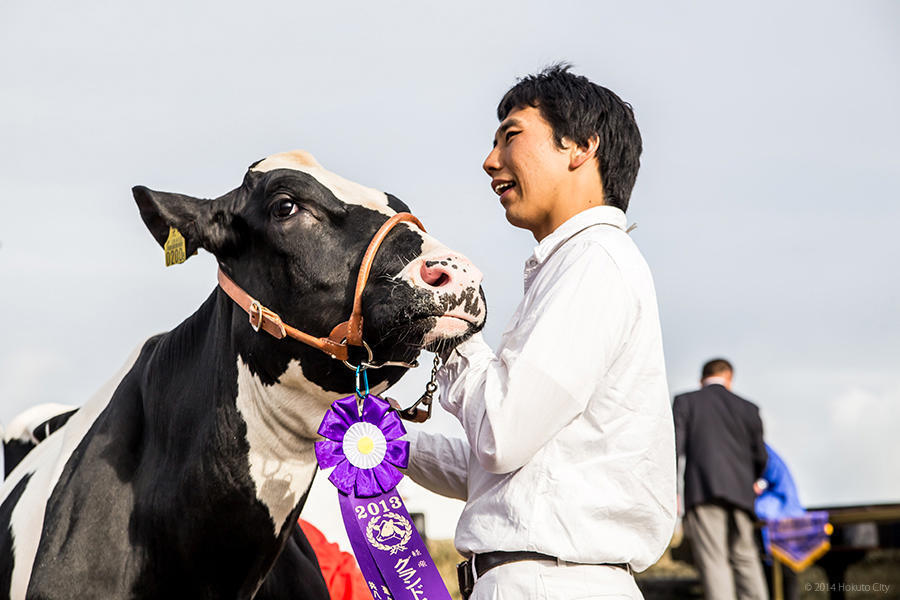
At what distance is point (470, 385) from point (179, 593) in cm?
120

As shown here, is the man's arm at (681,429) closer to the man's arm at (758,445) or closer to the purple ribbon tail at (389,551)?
the man's arm at (758,445)

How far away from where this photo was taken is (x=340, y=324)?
8.91 feet

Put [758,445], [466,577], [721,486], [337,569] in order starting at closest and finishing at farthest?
[466,577] < [337,569] < [721,486] < [758,445]

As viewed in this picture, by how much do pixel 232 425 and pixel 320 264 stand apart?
0.53 meters

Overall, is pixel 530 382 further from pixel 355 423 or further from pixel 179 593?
pixel 179 593

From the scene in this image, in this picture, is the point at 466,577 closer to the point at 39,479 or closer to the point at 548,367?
the point at 548,367

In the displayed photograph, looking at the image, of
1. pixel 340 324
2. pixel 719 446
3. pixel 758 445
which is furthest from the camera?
pixel 758 445

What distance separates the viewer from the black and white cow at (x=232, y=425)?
2809 millimetres

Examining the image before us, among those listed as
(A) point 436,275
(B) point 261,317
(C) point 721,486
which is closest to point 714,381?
(C) point 721,486

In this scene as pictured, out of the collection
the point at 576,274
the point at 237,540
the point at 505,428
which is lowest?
the point at 237,540

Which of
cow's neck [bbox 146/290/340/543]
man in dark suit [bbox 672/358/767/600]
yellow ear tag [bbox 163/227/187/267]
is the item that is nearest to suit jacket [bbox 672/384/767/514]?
man in dark suit [bbox 672/358/767/600]

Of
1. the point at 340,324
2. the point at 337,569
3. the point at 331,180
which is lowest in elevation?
the point at 337,569

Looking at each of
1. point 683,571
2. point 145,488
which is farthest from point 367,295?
point 683,571

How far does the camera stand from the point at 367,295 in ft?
8.71
